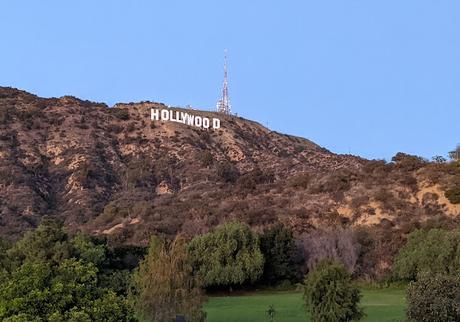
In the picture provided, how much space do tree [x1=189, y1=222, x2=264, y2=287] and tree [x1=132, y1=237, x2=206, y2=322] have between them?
2151 cm

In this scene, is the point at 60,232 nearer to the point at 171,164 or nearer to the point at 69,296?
the point at 69,296

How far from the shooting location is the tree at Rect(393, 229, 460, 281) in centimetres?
5210

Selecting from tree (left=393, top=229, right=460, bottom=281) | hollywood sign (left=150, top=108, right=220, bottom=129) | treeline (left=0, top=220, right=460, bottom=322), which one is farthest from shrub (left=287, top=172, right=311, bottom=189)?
hollywood sign (left=150, top=108, right=220, bottom=129)

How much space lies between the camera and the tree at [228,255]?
5975cm

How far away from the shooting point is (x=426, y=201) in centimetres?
7700

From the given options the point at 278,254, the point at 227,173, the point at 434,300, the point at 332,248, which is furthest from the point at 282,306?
the point at 227,173

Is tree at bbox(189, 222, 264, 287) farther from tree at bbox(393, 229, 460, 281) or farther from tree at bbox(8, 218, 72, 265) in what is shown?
tree at bbox(8, 218, 72, 265)

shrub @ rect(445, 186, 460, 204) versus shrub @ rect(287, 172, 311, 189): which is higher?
shrub @ rect(287, 172, 311, 189)

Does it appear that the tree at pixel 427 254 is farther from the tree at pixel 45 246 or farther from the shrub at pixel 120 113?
the shrub at pixel 120 113

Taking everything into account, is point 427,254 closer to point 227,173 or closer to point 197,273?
point 197,273

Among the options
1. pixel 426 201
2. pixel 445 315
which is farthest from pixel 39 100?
pixel 445 315

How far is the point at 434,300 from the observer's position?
27.7 metres

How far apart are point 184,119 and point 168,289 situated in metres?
86.9

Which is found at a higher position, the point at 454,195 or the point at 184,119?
the point at 184,119
